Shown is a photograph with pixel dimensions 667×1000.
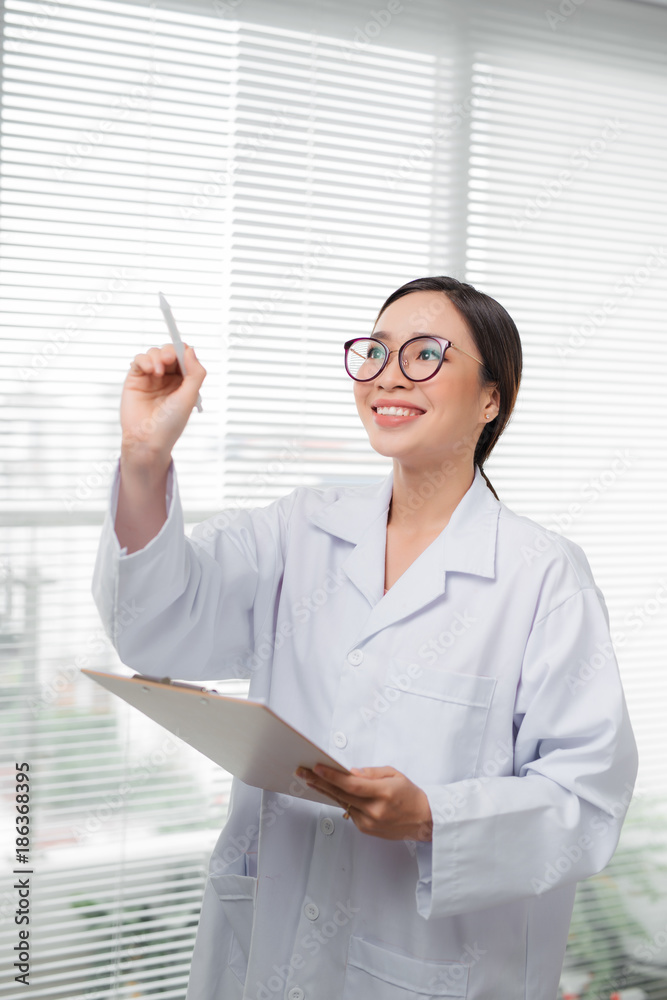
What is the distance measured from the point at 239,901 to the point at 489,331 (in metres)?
1.03

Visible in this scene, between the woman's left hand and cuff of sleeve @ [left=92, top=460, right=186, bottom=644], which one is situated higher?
cuff of sleeve @ [left=92, top=460, right=186, bottom=644]

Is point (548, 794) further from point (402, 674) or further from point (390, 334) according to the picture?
point (390, 334)

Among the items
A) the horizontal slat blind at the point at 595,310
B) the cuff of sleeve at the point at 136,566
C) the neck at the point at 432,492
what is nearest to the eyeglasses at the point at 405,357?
the neck at the point at 432,492

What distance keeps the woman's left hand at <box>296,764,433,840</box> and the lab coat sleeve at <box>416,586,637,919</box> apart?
26 millimetres

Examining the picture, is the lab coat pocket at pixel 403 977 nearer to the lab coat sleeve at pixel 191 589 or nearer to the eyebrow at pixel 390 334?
the lab coat sleeve at pixel 191 589

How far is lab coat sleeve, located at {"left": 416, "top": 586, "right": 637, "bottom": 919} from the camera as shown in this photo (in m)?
1.06

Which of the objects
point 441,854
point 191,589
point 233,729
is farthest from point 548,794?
point 191,589

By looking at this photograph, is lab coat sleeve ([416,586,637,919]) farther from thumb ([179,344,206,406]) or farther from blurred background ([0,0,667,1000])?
blurred background ([0,0,667,1000])

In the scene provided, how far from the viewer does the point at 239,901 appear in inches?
52.6

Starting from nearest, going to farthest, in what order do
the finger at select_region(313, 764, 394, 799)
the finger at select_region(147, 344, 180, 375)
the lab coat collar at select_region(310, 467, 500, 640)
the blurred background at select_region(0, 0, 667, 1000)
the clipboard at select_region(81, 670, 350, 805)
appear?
the clipboard at select_region(81, 670, 350, 805) → the finger at select_region(313, 764, 394, 799) → the finger at select_region(147, 344, 180, 375) → the lab coat collar at select_region(310, 467, 500, 640) → the blurred background at select_region(0, 0, 667, 1000)

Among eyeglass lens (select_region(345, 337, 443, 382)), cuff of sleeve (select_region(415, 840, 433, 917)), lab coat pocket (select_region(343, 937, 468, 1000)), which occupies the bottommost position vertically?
lab coat pocket (select_region(343, 937, 468, 1000))

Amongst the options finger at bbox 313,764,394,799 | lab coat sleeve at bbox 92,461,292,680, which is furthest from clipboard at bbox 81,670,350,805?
lab coat sleeve at bbox 92,461,292,680

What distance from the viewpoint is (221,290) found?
6.79 feet

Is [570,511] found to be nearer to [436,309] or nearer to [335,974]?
[436,309]
